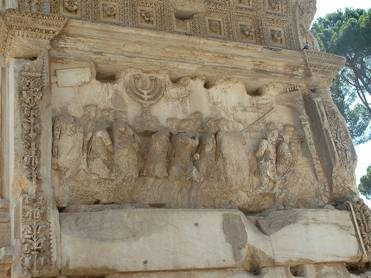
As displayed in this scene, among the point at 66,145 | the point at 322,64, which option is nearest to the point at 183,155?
the point at 66,145

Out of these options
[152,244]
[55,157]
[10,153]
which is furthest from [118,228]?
[10,153]

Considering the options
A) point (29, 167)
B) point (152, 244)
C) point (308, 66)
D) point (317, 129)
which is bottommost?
point (152, 244)

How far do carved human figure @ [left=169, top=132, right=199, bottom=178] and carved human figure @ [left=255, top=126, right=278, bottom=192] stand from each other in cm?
79

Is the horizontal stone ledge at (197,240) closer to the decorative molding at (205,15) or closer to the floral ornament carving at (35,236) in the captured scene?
the floral ornament carving at (35,236)

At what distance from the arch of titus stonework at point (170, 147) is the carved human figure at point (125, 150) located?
0.04 feet

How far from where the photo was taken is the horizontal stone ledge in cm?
396

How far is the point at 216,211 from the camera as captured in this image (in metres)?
4.55

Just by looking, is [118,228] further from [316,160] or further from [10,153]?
[316,160]

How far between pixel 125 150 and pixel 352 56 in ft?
33.3

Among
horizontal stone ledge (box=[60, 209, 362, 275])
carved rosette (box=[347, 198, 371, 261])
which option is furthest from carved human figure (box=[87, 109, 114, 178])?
carved rosette (box=[347, 198, 371, 261])

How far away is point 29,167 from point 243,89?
2619 mm

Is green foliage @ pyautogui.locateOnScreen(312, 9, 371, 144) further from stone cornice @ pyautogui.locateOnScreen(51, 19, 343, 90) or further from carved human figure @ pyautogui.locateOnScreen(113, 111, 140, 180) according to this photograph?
carved human figure @ pyautogui.locateOnScreen(113, 111, 140, 180)

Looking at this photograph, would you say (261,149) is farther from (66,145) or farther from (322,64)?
(66,145)

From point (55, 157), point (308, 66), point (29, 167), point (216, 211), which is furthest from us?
point (308, 66)
